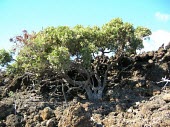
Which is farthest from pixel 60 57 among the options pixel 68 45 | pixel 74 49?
pixel 74 49

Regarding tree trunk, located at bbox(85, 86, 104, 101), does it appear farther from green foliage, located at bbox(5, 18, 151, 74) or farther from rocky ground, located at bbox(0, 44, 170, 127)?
green foliage, located at bbox(5, 18, 151, 74)

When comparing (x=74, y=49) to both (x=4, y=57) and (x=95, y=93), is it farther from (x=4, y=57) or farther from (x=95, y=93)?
(x=4, y=57)

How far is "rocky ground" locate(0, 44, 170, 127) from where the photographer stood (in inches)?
585

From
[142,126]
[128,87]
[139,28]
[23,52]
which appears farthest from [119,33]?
[142,126]

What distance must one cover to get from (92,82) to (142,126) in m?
6.14

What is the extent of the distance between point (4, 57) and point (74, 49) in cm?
329

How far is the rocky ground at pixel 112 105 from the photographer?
14859 millimetres

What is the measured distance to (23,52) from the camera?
699 inches

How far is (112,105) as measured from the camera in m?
17.5

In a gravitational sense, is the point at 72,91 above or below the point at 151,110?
above

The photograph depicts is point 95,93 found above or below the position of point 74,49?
below

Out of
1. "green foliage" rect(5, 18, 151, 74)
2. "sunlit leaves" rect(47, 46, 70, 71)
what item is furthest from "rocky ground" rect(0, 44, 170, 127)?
"sunlit leaves" rect(47, 46, 70, 71)

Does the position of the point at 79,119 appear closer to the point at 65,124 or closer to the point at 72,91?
the point at 65,124

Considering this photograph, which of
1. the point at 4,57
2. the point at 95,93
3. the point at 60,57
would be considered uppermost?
the point at 4,57
